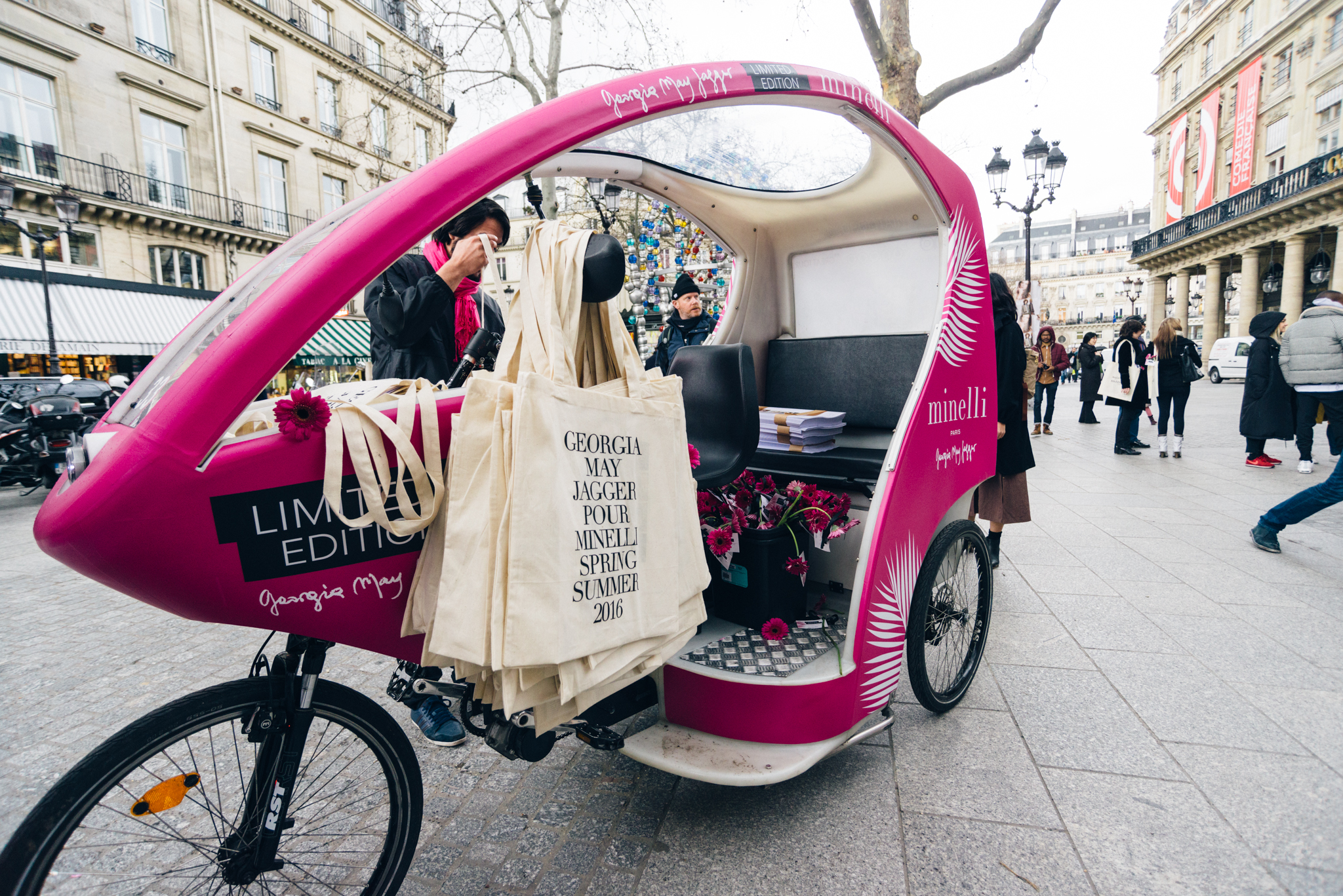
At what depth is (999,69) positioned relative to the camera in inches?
323

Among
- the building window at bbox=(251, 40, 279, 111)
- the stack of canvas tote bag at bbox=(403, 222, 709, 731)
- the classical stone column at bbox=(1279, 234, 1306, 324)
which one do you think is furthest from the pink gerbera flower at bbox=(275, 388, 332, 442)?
the classical stone column at bbox=(1279, 234, 1306, 324)

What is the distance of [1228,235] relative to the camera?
3170 cm

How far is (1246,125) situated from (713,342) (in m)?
42.3

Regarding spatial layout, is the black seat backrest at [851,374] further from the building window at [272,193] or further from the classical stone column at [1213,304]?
the classical stone column at [1213,304]

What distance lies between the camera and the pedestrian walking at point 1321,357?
5379 millimetres

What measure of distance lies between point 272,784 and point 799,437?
2.27m

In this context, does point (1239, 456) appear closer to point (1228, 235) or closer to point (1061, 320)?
point (1228, 235)

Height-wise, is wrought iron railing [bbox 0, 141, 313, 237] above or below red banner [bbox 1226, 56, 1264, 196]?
below

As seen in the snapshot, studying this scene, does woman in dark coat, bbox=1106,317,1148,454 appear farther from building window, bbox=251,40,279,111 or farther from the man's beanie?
building window, bbox=251,40,279,111

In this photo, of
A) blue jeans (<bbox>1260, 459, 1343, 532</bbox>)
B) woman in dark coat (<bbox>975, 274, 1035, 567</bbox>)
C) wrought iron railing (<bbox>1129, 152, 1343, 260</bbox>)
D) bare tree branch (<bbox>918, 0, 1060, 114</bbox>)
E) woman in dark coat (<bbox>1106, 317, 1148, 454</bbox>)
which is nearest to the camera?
woman in dark coat (<bbox>975, 274, 1035, 567</bbox>)

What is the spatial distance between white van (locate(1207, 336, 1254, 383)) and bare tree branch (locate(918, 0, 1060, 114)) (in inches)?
919

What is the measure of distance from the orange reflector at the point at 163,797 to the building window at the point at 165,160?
23485 mm

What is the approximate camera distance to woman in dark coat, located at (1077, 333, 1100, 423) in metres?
13.0
